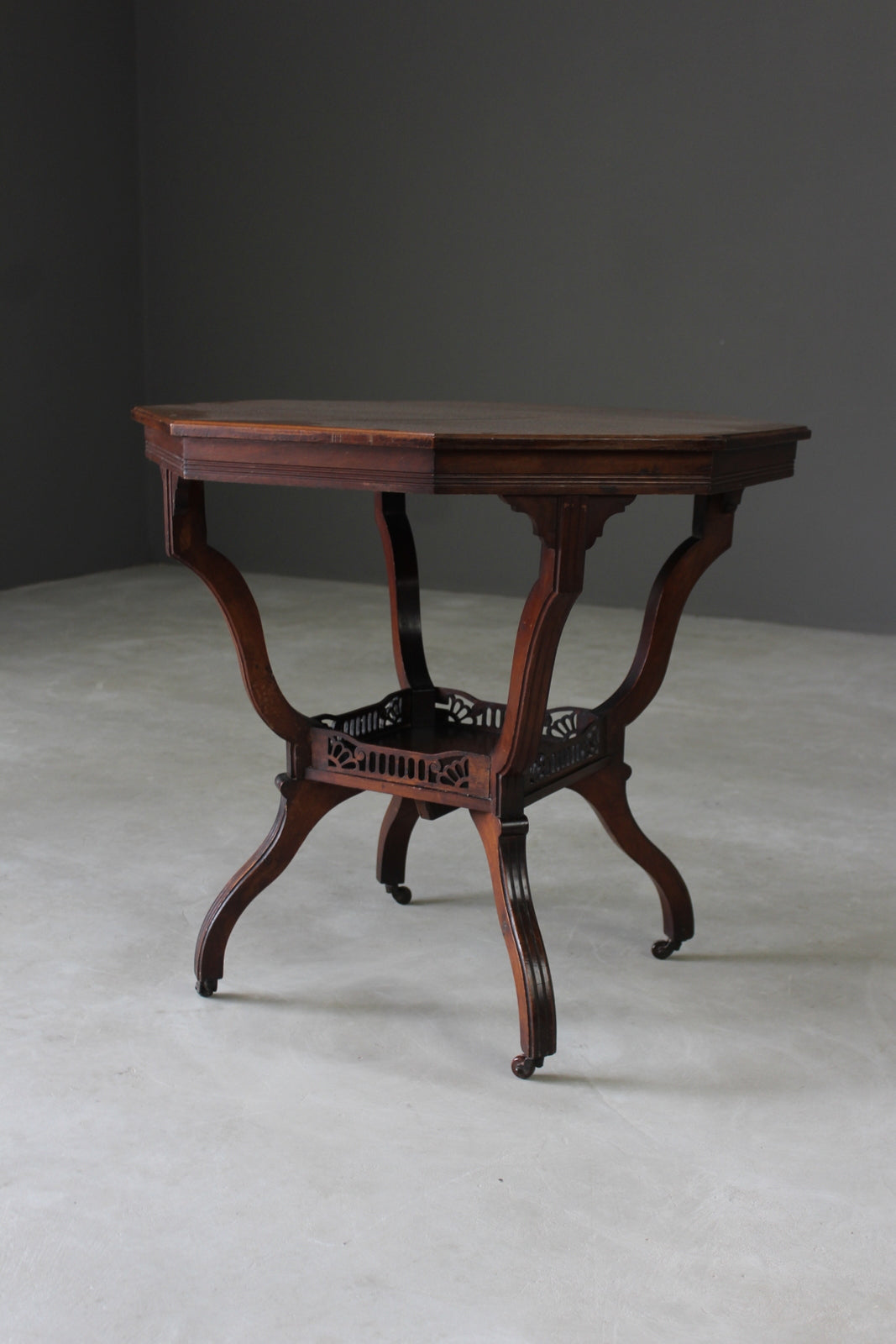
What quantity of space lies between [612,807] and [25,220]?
4996 mm

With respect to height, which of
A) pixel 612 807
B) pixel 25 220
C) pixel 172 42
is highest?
pixel 172 42

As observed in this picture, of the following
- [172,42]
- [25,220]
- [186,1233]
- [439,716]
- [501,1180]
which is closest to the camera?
[186,1233]

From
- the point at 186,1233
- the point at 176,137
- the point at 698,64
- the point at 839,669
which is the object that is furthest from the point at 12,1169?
the point at 176,137

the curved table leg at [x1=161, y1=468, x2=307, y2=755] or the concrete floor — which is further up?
the curved table leg at [x1=161, y1=468, x2=307, y2=755]

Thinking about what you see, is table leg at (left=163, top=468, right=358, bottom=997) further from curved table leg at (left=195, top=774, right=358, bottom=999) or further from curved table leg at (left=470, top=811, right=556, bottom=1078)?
curved table leg at (left=470, top=811, right=556, bottom=1078)

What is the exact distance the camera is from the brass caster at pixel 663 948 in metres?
2.34

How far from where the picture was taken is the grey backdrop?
17.5 ft

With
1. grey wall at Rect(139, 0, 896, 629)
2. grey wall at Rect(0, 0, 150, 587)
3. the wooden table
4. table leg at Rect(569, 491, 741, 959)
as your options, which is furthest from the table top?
grey wall at Rect(0, 0, 150, 587)

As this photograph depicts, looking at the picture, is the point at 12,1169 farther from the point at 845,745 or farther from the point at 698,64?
the point at 698,64

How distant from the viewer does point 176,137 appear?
6.65 m

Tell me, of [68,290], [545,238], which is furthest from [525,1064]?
[68,290]

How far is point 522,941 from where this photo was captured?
6.43ft

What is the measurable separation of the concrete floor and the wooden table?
15 centimetres

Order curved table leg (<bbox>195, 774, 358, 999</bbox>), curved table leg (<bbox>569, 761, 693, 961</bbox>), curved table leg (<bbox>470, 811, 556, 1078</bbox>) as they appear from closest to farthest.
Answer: curved table leg (<bbox>470, 811, 556, 1078</bbox>)
curved table leg (<bbox>195, 774, 358, 999</bbox>)
curved table leg (<bbox>569, 761, 693, 961</bbox>)
